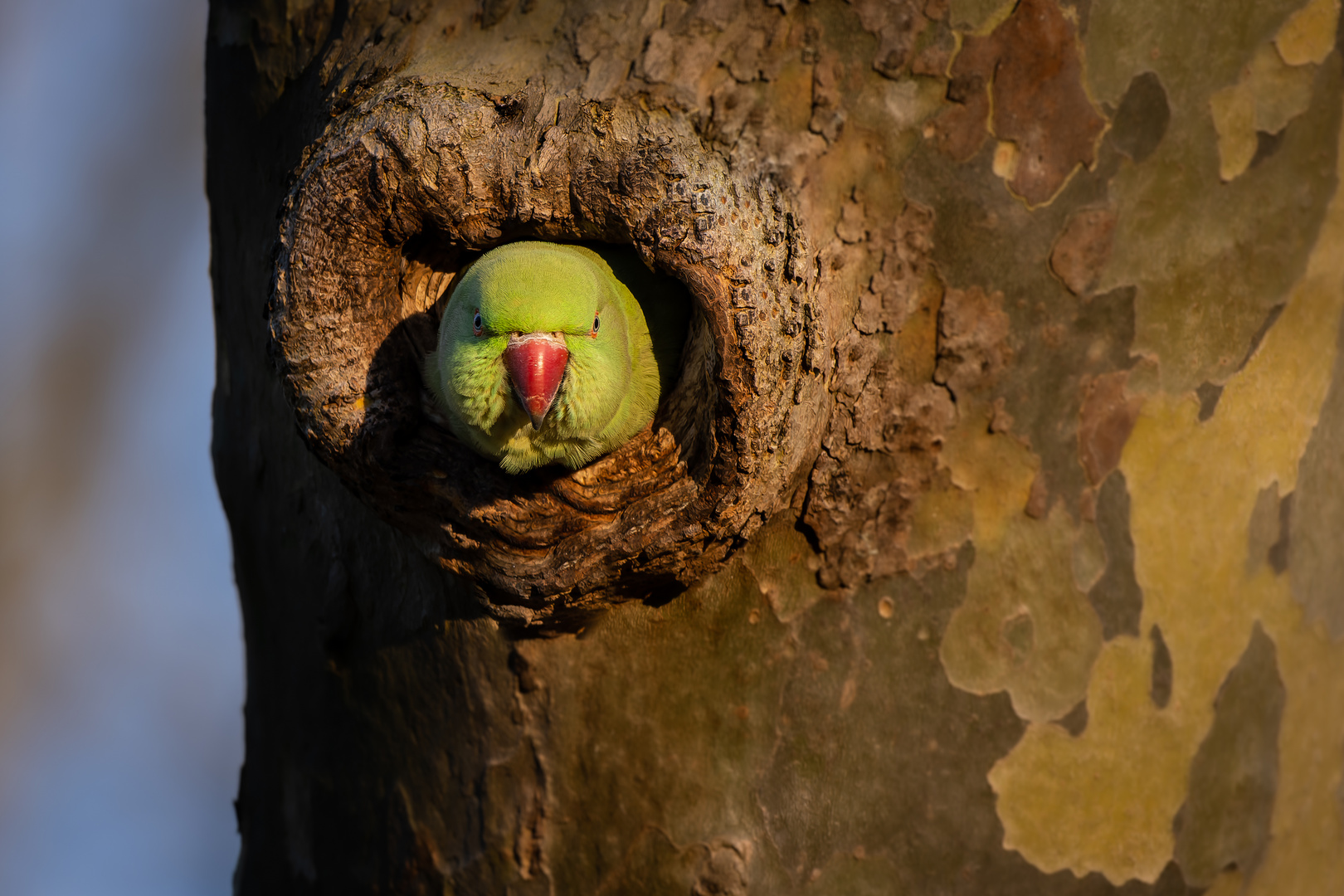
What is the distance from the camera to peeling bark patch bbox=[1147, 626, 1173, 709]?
66.4 inches

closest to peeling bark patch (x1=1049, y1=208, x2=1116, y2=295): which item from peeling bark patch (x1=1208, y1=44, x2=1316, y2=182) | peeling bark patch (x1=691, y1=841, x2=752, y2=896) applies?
peeling bark patch (x1=1208, y1=44, x2=1316, y2=182)

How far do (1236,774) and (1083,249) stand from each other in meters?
1.05

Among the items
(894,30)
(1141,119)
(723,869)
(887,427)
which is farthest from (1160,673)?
(894,30)

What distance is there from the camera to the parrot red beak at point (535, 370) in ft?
4.58

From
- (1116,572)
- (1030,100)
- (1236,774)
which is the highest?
(1030,100)

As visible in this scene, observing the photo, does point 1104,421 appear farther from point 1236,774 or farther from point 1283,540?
point 1236,774

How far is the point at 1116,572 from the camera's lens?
5.42 ft

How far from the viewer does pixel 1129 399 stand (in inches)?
63.2

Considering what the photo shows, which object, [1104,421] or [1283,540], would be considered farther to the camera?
[1283,540]

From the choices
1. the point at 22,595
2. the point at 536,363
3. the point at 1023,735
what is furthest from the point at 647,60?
the point at 22,595

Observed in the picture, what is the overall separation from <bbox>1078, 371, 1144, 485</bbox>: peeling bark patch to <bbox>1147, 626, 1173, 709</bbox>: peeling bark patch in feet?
1.03

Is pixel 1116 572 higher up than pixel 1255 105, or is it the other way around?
pixel 1255 105

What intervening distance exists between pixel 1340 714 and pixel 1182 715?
0.58 meters

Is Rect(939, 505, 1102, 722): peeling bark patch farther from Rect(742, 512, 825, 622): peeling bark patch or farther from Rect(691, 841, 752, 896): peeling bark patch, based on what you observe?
Rect(691, 841, 752, 896): peeling bark patch
